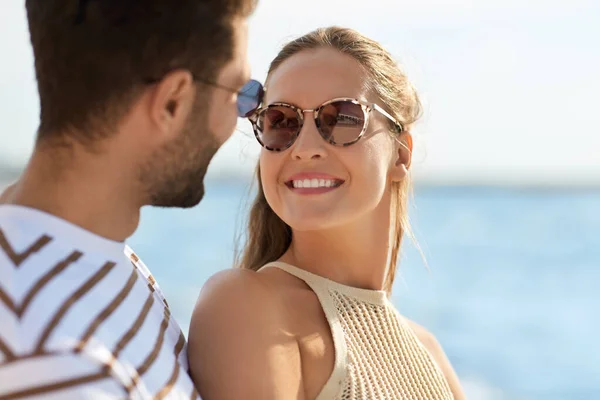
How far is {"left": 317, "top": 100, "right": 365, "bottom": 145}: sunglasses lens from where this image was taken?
2.81m

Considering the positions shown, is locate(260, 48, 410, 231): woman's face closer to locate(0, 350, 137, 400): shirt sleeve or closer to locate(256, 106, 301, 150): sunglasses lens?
locate(256, 106, 301, 150): sunglasses lens

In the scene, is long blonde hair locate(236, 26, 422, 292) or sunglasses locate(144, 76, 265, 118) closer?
sunglasses locate(144, 76, 265, 118)

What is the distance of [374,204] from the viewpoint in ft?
9.55

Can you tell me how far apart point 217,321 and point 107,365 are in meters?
0.68

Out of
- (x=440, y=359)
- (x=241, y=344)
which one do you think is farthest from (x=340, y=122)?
(x=440, y=359)

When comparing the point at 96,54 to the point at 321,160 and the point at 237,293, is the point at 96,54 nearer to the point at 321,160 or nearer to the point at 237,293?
the point at 237,293

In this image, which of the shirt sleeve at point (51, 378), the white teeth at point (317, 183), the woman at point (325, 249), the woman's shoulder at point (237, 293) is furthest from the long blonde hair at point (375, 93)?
the shirt sleeve at point (51, 378)

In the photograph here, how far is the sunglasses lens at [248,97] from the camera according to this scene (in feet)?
7.52

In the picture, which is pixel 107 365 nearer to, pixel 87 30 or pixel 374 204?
pixel 87 30

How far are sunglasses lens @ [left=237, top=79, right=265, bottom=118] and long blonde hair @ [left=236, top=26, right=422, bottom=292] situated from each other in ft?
2.04

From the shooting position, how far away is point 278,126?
2.87 meters

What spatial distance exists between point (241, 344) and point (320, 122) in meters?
0.75

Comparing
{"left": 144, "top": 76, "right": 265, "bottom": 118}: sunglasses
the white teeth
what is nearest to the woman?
the white teeth

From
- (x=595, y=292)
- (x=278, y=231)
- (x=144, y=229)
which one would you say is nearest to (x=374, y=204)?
(x=278, y=231)
